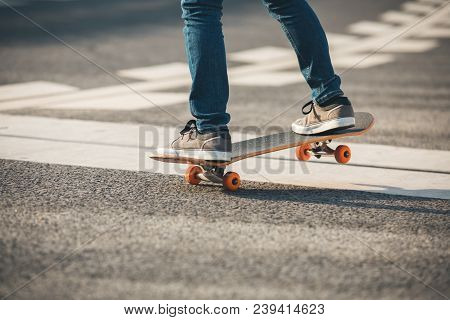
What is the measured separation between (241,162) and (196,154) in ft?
2.40

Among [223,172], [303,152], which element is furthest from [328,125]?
[223,172]

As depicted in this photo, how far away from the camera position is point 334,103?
13.5 feet

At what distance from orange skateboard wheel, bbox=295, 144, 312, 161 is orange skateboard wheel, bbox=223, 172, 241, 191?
63cm

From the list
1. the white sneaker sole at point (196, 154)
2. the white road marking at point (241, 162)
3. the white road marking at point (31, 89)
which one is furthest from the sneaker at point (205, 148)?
the white road marking at point (31, 89)

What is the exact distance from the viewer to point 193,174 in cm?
399

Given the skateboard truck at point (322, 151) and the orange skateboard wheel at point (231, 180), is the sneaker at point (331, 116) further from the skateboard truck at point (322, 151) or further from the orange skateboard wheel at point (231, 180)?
the orange skateboard wheel at point (231, 180)

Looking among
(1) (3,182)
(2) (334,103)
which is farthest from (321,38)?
(1) (3,182)

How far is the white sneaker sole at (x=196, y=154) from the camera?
3.84 meters

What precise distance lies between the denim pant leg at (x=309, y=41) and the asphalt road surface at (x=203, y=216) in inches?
18.8

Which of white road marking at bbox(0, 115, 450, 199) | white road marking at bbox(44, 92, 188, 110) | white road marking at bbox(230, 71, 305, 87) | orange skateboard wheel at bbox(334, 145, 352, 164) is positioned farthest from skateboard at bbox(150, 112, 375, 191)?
white road marking at bbox(230, 71, 305, 87)

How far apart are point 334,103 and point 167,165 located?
0.96 metres

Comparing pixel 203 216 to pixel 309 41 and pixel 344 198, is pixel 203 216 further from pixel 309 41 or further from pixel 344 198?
pixel 309 41

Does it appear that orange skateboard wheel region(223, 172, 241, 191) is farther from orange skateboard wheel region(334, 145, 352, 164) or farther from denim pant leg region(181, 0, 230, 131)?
orange skateboard wheel region(334, 145, 352, 164)

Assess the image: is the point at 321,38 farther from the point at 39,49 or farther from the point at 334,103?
the point at 39,49
